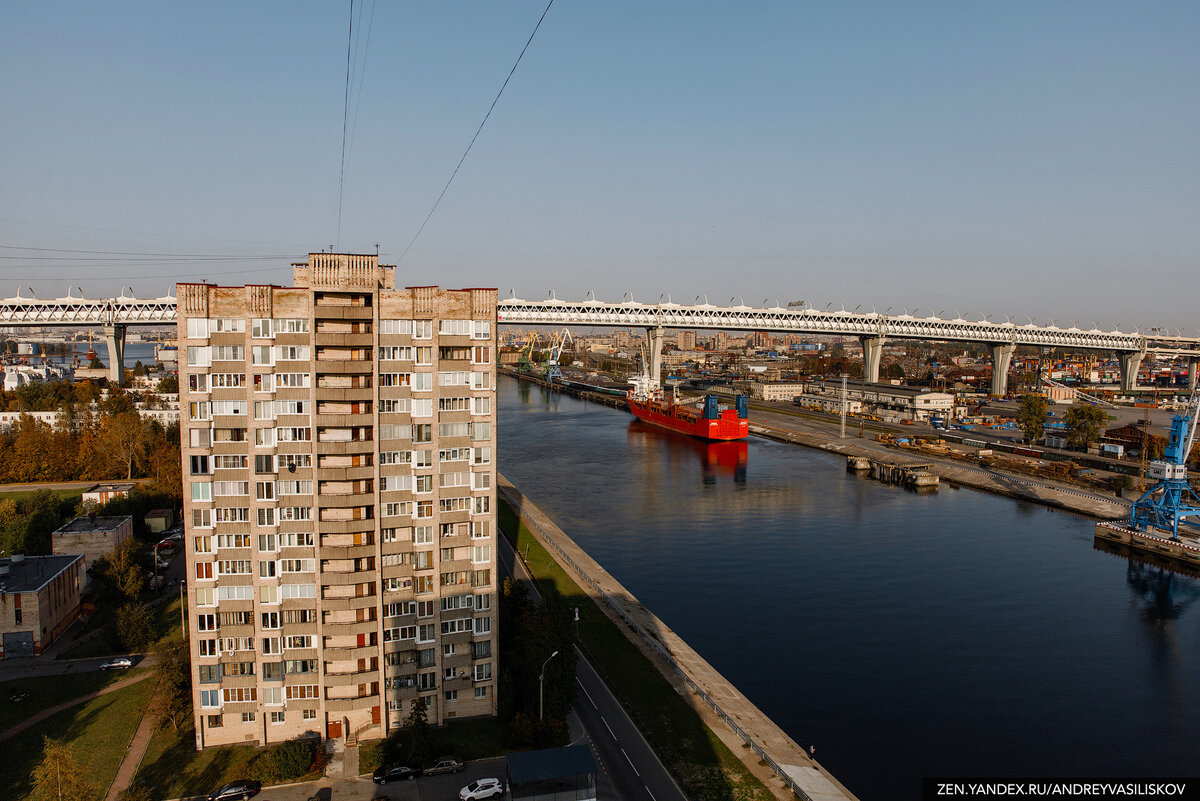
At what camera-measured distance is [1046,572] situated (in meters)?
32.2

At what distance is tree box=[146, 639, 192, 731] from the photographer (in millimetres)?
18203

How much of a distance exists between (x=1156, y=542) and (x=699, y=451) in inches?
1448

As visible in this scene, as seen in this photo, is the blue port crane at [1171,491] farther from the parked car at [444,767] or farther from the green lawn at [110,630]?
the green lawn at [110,630]

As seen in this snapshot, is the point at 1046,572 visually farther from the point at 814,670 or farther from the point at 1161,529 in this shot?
the point at 814,670

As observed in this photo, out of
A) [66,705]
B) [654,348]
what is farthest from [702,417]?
[66,705]

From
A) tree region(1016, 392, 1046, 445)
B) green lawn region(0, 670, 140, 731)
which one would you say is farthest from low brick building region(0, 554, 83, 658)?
tree region(1016, 392, 1046, 445)

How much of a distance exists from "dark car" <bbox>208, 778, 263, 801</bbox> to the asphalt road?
23.7ft

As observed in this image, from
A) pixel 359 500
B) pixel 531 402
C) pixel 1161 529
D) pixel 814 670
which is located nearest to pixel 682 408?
pixel 531 402

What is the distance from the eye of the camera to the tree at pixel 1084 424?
58.1 meters

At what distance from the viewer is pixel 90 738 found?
1794 centimetres

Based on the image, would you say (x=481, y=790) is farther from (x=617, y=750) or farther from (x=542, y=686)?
(x=617, y=750)

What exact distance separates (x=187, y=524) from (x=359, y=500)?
3802 mm

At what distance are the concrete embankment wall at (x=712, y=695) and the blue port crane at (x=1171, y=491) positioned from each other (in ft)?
90.1

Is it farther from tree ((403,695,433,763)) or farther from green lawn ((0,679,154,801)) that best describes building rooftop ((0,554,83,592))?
tree ((403,695,433,763))
